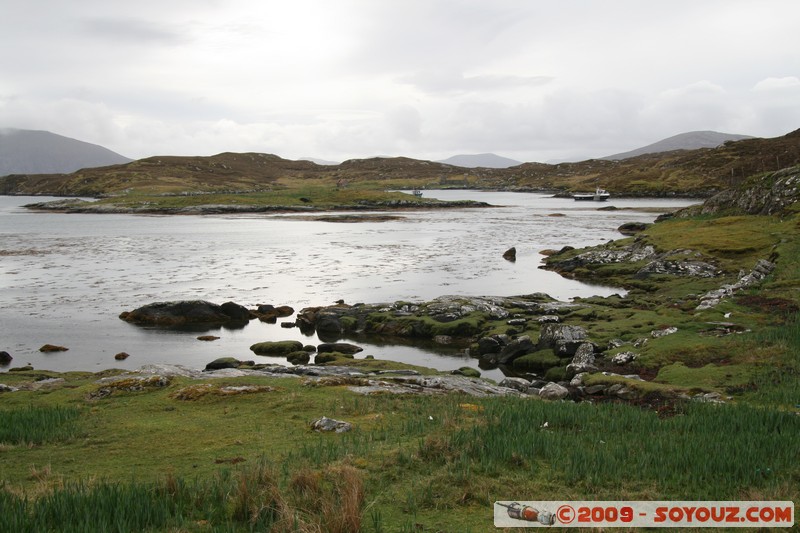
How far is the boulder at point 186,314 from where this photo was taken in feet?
132

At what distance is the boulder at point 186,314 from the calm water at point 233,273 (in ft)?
3.99

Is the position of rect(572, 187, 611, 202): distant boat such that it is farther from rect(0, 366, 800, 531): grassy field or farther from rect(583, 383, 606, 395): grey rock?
rect(0, 366, 800, 531): grassy field

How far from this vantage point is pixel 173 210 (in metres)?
151

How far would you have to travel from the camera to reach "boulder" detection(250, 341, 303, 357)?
33375 millimetres

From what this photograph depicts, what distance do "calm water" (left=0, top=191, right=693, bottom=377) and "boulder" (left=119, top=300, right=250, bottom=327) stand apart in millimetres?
1216

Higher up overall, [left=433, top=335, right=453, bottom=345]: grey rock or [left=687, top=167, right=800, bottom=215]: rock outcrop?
[left=687, top=167, right=800, bottom=215]: rock outcrop

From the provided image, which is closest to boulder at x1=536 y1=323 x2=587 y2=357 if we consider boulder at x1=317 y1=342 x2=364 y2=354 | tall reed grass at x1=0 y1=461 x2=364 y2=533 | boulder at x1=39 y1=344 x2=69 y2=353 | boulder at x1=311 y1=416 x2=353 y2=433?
boulder at x1=317 y1=342 x2=364 y2=354

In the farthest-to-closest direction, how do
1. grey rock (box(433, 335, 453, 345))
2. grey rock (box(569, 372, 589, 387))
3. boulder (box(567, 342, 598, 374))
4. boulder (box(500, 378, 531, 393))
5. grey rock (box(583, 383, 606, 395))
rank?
grey rock (box(433, 335, 453, 345)), boulder (box(567, 342, 598, 374)), boulder (box(500, 378, 531, 393)), grey rock (box(569, 372, 589, 387)), grey rock (box(583, 383, 606, 395))

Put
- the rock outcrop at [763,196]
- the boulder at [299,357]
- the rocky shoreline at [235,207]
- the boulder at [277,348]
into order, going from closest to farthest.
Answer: the boulder at [299,357], the boulder at [277,348], the rock outcrop at [763,196], the rocky shoreline at [235,207]

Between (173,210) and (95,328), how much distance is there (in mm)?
120475

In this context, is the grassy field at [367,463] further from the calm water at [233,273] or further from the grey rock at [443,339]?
the grey rock at [443,339]

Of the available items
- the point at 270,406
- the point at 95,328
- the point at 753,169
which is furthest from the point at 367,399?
the point at 753,169

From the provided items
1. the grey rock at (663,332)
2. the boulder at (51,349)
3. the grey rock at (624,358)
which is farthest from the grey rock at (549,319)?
the boulder at (51,349)

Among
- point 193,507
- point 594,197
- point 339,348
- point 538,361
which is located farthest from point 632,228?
point 594,197
